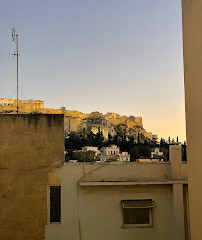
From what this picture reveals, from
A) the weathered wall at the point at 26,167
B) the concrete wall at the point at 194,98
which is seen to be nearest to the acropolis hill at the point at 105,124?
the weathered wall at the point at 26,167

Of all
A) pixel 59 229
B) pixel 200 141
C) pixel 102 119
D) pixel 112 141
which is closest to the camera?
pixel 200 141

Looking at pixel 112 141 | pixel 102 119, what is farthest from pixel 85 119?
pixel 112 141

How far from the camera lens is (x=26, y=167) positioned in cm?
706

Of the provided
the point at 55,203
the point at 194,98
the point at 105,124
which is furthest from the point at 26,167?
the point at 105,124

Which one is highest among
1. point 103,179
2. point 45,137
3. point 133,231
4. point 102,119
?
point 102,119

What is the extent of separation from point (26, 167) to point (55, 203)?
3.43 feet

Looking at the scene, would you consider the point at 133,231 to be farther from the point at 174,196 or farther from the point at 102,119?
the point at 102,119

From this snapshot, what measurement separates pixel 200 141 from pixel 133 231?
4077 millimetres

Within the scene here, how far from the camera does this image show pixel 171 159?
7371 mm

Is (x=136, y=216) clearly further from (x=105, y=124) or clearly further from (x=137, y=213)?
(x=105, y=124)

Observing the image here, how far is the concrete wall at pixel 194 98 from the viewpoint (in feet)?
12.4

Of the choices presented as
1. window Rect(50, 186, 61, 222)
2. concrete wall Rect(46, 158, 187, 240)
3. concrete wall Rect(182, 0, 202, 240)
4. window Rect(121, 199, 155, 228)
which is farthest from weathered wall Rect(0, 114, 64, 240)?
concrete wall Rect(182, 0, 202, 240)

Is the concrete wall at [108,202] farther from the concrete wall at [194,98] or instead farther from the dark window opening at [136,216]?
the concrete wall at [194,98]

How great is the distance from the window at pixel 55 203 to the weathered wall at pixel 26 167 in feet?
0.55
